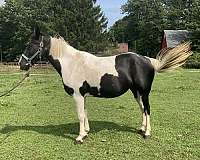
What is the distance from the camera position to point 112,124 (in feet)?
Result: 35.3

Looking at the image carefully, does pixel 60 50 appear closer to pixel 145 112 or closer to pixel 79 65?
pixel 79 65

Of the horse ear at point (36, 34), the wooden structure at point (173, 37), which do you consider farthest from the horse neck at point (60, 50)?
the wooden structure at point (173, 37)

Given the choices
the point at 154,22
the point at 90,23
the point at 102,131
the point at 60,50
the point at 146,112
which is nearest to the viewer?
the point at 60,50

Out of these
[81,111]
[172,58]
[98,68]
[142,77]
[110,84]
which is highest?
[172,58]

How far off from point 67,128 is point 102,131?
1.04m

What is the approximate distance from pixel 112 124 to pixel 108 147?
2.44m

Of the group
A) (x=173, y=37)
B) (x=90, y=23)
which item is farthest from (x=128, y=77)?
(x=173, y=37)

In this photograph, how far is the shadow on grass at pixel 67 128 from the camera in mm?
9859

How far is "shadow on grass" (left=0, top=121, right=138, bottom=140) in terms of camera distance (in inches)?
388

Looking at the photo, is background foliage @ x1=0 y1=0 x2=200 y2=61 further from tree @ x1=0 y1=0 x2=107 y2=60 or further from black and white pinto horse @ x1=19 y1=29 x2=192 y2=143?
black and white pinto horse @ x1=19 y1=29 x2=192 y2=143

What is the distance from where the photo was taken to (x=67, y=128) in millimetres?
10352

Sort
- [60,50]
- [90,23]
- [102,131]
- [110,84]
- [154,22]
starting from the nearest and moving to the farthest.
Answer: [110,84] < [60,50] < [102,131] < [90,23] < [154,22]

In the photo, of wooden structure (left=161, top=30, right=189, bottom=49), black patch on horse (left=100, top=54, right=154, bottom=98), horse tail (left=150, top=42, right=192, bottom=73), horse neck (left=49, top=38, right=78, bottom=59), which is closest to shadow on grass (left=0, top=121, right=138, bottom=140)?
black patch on horse (left=100, top=54, right=154, bottom=98)

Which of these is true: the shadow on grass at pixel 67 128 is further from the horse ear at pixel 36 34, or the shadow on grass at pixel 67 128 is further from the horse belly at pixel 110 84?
the horse ear at pixel 36 34
